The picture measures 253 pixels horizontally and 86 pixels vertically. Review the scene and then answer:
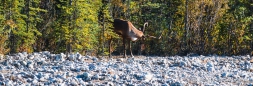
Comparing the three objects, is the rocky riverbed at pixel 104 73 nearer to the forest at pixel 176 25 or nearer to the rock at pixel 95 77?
the rock at pixel 95 77

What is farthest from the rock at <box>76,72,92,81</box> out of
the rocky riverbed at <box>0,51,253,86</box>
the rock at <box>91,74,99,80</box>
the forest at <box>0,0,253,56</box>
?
the forest at <box>0,0,253,56</box>

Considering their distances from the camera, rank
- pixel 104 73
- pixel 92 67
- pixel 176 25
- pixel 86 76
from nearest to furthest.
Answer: pixel 86 76 < pixel 104 73 < pixel 92 67 < pixel 176 25

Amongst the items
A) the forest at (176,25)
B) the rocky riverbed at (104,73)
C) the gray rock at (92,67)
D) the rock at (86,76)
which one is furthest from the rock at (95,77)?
the forest at (176,25)

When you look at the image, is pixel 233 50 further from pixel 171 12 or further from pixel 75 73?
pixel 75 73

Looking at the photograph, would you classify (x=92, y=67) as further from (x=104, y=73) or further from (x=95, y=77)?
(x=95, y=77)

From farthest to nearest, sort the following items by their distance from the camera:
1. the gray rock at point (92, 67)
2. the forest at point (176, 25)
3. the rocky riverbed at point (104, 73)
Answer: the forest at point (176, 25) → the gray rock at point (92, 67) → the rocky riverbed at point (104, 73)

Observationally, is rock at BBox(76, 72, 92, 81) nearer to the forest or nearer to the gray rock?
the gray rock

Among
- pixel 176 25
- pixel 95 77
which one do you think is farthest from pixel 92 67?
pixel 176 25

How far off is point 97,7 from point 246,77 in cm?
1164

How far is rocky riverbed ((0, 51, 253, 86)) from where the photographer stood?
558 inches

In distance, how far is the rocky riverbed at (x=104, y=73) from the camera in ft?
46.5

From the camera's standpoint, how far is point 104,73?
15.4 meters

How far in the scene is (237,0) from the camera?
33938 millimetres

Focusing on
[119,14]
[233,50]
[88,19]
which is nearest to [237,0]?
[233,50]
